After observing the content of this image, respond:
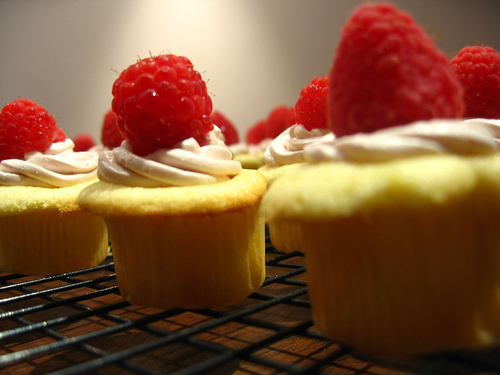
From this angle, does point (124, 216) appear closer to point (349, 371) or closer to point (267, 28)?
point (349, 371)

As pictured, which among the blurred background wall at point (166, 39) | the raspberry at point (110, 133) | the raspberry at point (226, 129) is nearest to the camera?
the raspberry at point (110, 133)

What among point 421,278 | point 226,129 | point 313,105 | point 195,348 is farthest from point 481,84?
point 226,129

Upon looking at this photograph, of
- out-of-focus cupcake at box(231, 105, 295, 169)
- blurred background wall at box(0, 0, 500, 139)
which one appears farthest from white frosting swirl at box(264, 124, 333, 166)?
blurred background wall at box(0, 0, 500, 139)

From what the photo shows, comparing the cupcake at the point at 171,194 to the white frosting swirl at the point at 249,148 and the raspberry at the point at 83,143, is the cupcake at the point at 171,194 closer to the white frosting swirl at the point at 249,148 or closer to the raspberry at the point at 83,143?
the raspberry at the point at 83,143

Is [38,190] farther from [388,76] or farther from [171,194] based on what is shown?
[388,76]

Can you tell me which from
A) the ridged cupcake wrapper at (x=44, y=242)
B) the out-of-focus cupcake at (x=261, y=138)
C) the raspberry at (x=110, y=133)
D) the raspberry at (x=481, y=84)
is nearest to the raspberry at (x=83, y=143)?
the raspberry at (x=110, y=133)

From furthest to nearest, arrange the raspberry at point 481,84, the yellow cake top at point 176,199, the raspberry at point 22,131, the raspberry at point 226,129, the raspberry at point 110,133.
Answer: the raspberry at point 226,129
the raspberry at point 110,133
the raspberry at point 22,131
the raspberry at point 481,84
the yellow cake top at point 176,199
